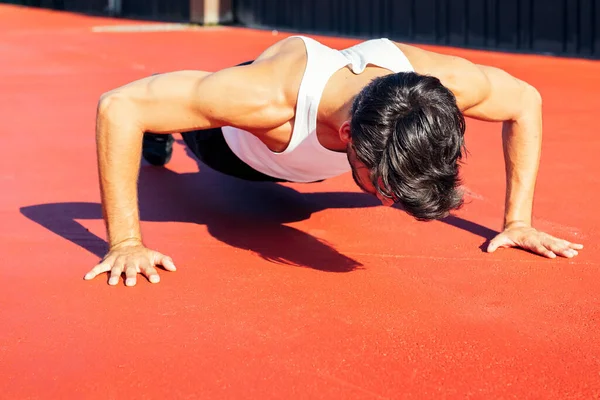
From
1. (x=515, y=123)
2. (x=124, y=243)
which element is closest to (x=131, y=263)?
(x=124, y=243)

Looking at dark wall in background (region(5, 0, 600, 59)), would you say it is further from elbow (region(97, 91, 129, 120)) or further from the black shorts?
elbow (region(97, 91, 129, 120))

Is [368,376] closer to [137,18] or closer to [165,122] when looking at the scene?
[165,122]

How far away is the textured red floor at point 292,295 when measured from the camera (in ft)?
7.05

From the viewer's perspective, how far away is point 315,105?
2.78 meters

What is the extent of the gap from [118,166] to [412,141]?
3.05ft

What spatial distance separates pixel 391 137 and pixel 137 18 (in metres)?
14.3

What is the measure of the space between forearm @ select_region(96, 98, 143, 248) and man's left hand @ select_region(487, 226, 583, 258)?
1.20 meters

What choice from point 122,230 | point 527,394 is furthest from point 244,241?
point 527,394

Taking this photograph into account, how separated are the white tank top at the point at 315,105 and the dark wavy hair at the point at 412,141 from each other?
0.32m

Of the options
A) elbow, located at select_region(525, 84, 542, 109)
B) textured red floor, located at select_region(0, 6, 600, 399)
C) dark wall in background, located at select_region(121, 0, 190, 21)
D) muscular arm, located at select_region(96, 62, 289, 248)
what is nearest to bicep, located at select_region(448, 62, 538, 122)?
elbow, located at select_region(525, 84, 542, 109)

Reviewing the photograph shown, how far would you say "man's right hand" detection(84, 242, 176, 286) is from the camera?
2.76 metres

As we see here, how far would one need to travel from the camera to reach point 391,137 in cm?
242

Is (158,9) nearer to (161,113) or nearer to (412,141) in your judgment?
(161,113)

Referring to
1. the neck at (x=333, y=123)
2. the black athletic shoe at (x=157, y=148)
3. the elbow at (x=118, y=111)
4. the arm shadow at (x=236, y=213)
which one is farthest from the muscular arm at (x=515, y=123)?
A: the black athletic shoe at (x=157, y=148)
